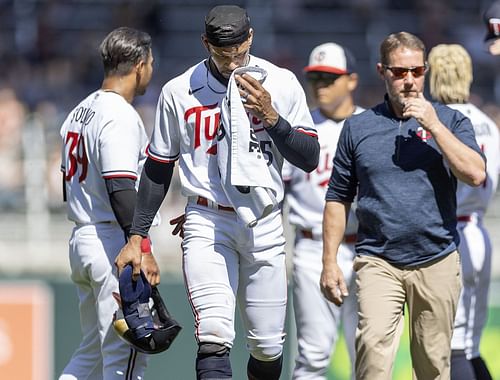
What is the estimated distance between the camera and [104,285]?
6355 mm

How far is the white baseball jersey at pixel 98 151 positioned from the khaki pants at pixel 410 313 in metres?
1.49

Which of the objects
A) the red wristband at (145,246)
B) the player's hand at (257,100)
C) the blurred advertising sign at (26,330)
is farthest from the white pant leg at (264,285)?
the blurred advertising sign at (26,330)

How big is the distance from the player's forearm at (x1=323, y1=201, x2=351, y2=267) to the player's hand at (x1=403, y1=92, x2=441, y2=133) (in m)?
0.75

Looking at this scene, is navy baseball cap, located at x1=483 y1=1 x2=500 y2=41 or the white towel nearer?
the white towel

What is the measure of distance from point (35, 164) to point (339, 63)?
3866 millimetres

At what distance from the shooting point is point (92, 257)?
250 inches

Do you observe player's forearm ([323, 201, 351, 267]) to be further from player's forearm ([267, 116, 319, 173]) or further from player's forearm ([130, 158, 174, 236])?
player's forearm ([130, 158, 174, 236])

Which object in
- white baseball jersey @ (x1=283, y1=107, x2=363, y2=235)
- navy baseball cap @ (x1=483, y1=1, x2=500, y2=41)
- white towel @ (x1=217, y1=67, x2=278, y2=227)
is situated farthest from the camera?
white baseball jersey @ (x1=283, y1=107, x2=363, y2=235)

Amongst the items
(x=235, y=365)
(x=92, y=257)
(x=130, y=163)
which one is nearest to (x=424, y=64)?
(x=130, y=163)

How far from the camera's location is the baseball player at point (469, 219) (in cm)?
696

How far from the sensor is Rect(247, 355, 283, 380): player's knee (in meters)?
6.05

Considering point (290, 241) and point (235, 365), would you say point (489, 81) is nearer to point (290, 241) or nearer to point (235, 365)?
point (290, 241)

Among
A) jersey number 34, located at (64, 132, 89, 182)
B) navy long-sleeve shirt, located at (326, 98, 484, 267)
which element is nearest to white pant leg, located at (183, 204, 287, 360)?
navy long-sleeve shirt, located at (326, 98, 484, 267)

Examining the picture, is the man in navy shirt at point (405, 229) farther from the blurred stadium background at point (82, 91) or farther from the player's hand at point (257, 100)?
the blurred stadium background at point (82, 91)
